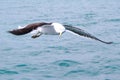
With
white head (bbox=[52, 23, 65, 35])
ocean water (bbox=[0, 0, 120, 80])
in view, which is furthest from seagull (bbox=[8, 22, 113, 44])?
ocean water (bbox=[0, 0, 120, 80])

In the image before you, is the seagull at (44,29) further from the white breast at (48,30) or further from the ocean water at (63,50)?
the ocean water at (63,50)

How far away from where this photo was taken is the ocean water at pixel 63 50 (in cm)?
1297

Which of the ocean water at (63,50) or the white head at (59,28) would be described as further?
the ocean water at (63,50)

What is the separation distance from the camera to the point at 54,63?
14.1 metres

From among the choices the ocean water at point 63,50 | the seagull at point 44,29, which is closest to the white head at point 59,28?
the seagull at point 44,29

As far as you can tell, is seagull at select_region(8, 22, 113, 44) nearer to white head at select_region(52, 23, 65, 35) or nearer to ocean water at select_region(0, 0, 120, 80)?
white head at select_region(52, 23, 65, 35)

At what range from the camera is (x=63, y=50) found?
15773 millimetres

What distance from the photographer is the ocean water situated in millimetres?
12969

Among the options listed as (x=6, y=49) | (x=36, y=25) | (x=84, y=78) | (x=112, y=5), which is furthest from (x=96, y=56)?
(x=112, y=5)

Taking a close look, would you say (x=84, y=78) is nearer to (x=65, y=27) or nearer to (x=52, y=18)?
(x=65, y=27)

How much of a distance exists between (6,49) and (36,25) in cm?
1101

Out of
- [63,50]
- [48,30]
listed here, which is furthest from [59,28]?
[63,50]

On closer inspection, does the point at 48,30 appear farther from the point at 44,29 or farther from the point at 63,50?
the point at 63,50

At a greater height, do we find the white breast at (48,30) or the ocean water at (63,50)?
the ocean water at (63,50)
